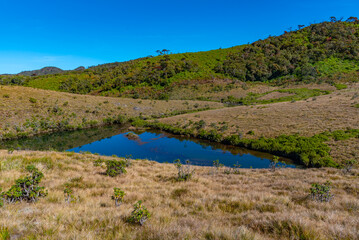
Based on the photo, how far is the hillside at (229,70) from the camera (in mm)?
81500

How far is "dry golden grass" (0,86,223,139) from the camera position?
119 feet

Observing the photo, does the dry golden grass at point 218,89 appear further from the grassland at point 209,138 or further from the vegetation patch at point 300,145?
the vegetation patch at point 300,145

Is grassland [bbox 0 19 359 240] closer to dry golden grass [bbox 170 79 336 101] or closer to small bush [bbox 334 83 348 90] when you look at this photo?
small bush [bbox 334 83 348 90]

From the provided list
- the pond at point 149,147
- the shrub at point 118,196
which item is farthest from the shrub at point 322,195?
the pond at point 149,147

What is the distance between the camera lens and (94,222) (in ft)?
16.9

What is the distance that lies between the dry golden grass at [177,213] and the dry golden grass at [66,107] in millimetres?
30764

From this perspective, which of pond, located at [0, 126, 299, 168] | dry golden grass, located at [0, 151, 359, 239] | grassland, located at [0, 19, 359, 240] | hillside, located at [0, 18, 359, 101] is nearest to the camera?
dry golden grass, located at [0, 151, 359, 239]

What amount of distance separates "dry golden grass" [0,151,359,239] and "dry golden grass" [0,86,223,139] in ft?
101

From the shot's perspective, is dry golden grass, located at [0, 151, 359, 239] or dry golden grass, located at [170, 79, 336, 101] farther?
dry golden grass, located at [170, 79, 336, 101]

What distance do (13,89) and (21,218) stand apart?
184 feet

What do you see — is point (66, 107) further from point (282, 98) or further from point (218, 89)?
point (282, 98)

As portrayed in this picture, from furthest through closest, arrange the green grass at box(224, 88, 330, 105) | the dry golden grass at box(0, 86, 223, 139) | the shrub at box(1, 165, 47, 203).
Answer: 1. the green grass at box(224, 88, 330, 105)
2. the dry golden grass at box(0, 86, 223, 139)
3. the shrub at box(1, 165, 47, 203)

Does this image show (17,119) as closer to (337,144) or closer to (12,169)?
(12,169)

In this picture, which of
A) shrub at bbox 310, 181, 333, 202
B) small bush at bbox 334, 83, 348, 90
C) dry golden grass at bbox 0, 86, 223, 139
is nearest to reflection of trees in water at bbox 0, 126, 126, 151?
dry golden grass at bbox 0, 86, 223, 139
